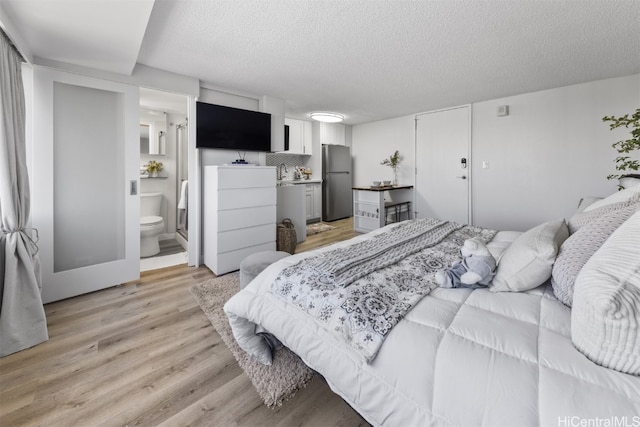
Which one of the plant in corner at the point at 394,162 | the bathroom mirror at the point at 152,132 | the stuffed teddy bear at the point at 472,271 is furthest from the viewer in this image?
the plant in corner at the point at 394,162

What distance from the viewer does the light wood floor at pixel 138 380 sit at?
1.32 m

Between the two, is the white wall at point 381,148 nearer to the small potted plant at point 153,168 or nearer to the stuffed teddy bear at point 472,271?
the small potted plant at point 153,168

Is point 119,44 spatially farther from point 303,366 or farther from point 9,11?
point 303,366

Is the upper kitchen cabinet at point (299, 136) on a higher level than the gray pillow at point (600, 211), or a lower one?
higher

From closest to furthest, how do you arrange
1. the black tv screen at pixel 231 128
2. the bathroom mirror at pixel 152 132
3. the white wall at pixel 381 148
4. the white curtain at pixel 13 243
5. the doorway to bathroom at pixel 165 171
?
1. the white curtain at pixel 13 243
2. the black tv screen at pixel 231 128
3. the doorway to bathroom at pixel 165 171
4. the bathroom mirror at pixel 152 132
5. the white wall at pixel 381 148

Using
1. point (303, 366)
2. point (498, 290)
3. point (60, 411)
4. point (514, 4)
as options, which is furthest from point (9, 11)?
point (514, 4)

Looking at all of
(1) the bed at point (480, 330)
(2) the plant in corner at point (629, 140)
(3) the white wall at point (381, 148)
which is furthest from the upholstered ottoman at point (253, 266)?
(3) the white wall at point (381, 148)

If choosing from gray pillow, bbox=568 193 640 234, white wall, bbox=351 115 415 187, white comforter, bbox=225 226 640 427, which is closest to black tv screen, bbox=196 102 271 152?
white comforter, bbox=225 226 640 427

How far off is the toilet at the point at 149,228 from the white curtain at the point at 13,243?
172 cm

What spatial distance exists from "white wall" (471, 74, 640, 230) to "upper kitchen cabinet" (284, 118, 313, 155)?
3.18 metres

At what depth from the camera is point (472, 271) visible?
126 centimetres

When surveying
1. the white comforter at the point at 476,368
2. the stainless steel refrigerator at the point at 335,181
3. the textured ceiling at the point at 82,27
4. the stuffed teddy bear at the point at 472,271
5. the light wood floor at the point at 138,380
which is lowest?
the light wood floor at the point at 138,380

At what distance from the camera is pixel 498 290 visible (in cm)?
121

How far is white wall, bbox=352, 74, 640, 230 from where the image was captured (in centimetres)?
356
